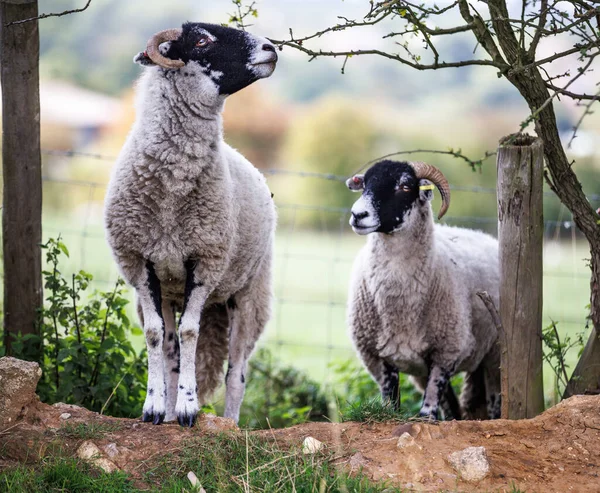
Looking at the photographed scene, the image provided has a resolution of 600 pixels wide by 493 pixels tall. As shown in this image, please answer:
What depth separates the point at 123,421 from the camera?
12.8ft

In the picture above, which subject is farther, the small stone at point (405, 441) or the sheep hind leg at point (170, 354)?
the sheep hind leg at point (170, 354)

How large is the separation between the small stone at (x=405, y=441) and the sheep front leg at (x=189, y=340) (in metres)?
1.06

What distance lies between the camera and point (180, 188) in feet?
13.3

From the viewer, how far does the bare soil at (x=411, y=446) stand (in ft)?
10.7

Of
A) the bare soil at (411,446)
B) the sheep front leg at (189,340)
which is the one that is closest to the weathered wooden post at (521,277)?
the bare soil at (411,446)

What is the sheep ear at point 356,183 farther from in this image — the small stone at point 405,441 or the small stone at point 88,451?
the small stone at point 88,451

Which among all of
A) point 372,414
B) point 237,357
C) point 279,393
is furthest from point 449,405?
point 372,414

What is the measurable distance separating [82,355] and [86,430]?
1079mm

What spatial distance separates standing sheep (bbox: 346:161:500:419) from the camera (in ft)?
16.7

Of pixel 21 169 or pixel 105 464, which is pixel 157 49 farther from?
pixel 105 464

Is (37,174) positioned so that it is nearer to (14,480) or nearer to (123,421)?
(123,421)

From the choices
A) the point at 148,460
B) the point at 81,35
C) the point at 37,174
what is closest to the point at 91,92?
the point at 81,35

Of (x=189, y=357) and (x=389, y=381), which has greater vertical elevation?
(x=189, y=357)

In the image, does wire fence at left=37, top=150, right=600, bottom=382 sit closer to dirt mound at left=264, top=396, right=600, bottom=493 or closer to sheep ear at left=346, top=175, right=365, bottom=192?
sheep ear at left=346, top=175, right=365, bottom=192
